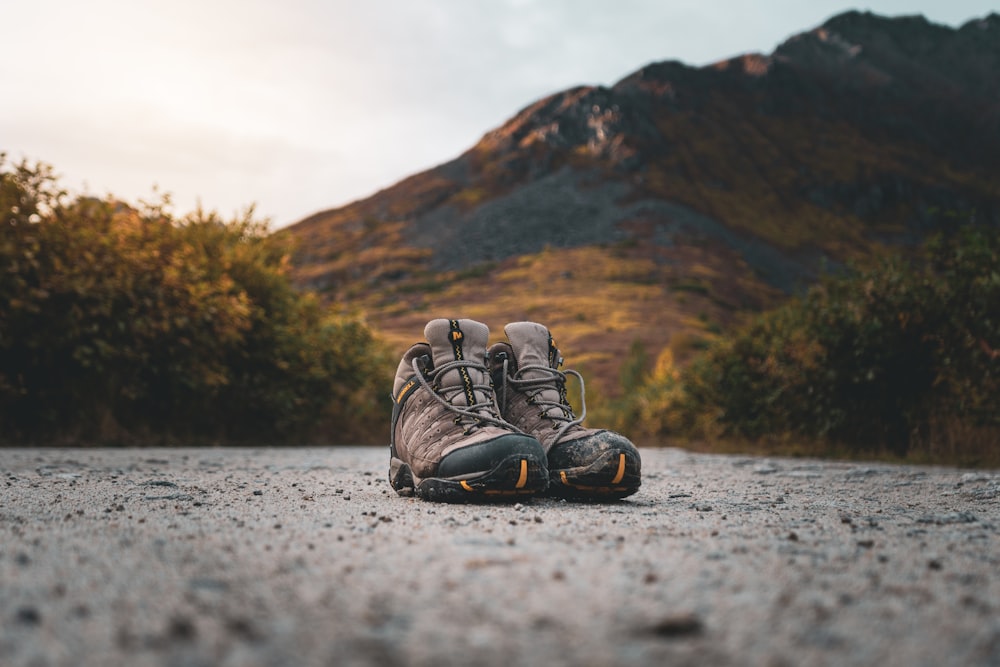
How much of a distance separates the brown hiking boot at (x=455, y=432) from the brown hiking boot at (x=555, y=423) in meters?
0.21

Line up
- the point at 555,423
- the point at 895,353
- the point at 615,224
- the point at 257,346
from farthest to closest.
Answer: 1. the point at 615,224
2. the point at 257,346
3. the point at 895,353
4. the point at 555,423

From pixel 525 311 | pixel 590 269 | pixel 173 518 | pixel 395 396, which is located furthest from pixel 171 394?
pixel 590 269

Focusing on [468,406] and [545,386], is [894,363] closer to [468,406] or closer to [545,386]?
[545,386]

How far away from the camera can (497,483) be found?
3.20 meters

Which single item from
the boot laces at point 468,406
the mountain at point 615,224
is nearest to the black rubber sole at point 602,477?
the boot laces at point 468,406

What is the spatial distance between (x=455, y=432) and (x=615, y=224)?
137 m

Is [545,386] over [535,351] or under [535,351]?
under

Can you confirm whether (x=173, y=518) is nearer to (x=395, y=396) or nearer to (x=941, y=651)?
(x=395, y=396)

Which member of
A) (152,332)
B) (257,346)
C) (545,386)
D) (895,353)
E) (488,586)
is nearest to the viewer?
(488,586)

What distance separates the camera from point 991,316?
773 centimetres

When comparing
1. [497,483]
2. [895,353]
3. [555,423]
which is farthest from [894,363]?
[497,483]

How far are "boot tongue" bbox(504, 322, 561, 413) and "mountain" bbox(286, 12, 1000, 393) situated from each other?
150ft

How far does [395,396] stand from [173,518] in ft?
4.95

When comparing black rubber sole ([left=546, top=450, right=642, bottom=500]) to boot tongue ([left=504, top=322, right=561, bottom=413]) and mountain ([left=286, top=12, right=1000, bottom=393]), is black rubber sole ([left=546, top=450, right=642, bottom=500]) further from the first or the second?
mountain ([left=286, top=12, right=1000, bottom=393])
